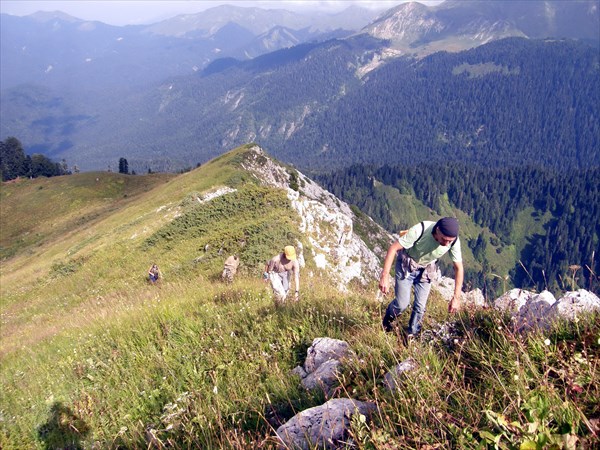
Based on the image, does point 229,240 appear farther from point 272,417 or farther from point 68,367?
point 272,417

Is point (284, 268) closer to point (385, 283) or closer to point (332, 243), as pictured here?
point (385, 283)

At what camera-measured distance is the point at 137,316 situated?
7.75 meters

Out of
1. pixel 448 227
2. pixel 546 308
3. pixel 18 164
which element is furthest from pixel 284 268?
pixel 18 164

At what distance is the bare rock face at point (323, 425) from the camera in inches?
121

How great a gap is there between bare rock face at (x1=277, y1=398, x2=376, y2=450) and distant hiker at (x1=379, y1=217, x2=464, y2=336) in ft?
8.78

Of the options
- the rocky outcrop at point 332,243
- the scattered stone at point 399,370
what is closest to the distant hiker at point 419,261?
the scattered stone at point 399,370

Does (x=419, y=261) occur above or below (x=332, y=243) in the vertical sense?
above

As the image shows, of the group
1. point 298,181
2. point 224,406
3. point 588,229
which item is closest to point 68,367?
point 224,406

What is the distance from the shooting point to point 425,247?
6.27m

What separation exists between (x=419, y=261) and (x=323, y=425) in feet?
12.7

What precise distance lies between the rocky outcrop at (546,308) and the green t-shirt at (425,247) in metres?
1.08

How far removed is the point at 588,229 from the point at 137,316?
227009 millimetres

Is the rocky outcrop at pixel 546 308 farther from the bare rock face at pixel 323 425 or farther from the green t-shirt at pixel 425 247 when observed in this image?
the bare rock face at pixel 323 425

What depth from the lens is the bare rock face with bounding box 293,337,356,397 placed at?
416 cm
